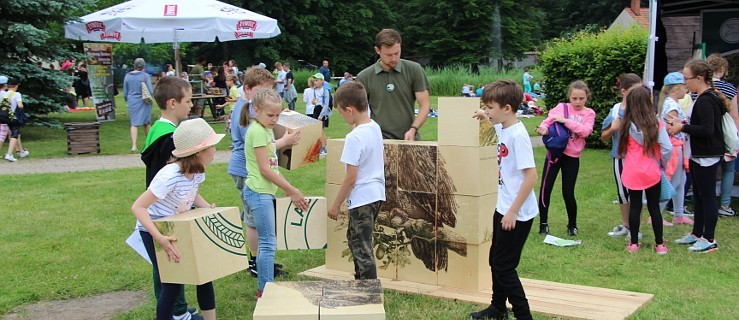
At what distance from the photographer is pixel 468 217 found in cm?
564

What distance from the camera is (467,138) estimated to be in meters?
5.60

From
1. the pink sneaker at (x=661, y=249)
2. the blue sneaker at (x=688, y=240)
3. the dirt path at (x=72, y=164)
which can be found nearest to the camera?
the pink sneaker at (x=661, y=249)

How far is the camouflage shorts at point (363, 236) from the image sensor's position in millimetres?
5066

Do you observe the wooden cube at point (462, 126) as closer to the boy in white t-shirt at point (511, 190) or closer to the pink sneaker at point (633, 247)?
the boy in white t-shirt at point (511, 190)

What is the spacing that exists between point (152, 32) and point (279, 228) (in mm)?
12728

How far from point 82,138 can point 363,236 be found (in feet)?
36.2

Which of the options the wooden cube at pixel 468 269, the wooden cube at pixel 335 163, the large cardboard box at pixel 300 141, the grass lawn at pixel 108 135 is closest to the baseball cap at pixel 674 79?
the wooden cube at pixel 468 269

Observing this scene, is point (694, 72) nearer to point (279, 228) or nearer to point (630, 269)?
point (630, 269)

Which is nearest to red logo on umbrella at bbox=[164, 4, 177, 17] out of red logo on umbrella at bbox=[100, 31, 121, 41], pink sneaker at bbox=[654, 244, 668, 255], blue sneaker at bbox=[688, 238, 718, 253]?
red logo on umbrella at bbox=[100, 31, 121, 41]

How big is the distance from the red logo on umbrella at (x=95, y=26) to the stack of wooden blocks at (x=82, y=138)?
290 cm

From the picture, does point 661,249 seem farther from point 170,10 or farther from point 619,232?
point 170,10

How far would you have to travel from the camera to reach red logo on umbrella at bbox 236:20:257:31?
16.7 metres

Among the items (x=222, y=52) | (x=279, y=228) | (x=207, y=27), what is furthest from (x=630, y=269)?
(x=222, y=52)

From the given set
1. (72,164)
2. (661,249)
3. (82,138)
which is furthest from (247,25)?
(661,249)
